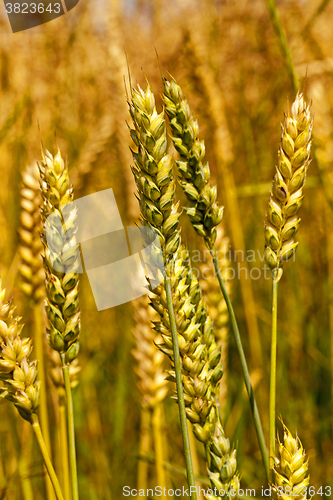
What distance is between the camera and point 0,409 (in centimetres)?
76

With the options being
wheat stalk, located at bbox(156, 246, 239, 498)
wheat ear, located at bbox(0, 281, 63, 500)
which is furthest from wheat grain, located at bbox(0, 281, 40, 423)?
wheat stalk, located at bbox(156, 246, 239, 498)

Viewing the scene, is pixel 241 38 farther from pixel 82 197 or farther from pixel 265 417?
pixel 265 417

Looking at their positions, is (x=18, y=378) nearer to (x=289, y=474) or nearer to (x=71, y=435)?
(x=71, y=435)

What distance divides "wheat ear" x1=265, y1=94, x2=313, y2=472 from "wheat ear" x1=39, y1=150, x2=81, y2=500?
0.21 m

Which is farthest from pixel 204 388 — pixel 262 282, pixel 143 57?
pixel 143 57

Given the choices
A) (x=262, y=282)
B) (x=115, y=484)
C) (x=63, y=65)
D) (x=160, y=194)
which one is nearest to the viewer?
(x=160, y=194)

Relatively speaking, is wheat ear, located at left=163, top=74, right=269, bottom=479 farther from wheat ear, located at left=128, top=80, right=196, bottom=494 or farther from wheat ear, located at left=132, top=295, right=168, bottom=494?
wheat ear, located at left=132, top=295, right=168, bottom=494

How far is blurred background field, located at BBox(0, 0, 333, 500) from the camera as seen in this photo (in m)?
0.76

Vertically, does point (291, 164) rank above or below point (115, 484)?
above

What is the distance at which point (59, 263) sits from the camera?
0.31 m

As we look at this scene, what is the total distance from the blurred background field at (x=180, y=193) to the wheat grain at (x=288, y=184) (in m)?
0.21

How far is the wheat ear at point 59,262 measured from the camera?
302 millimetres

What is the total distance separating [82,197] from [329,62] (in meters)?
0.77

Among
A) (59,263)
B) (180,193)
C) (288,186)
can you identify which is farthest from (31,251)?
(180,193)
